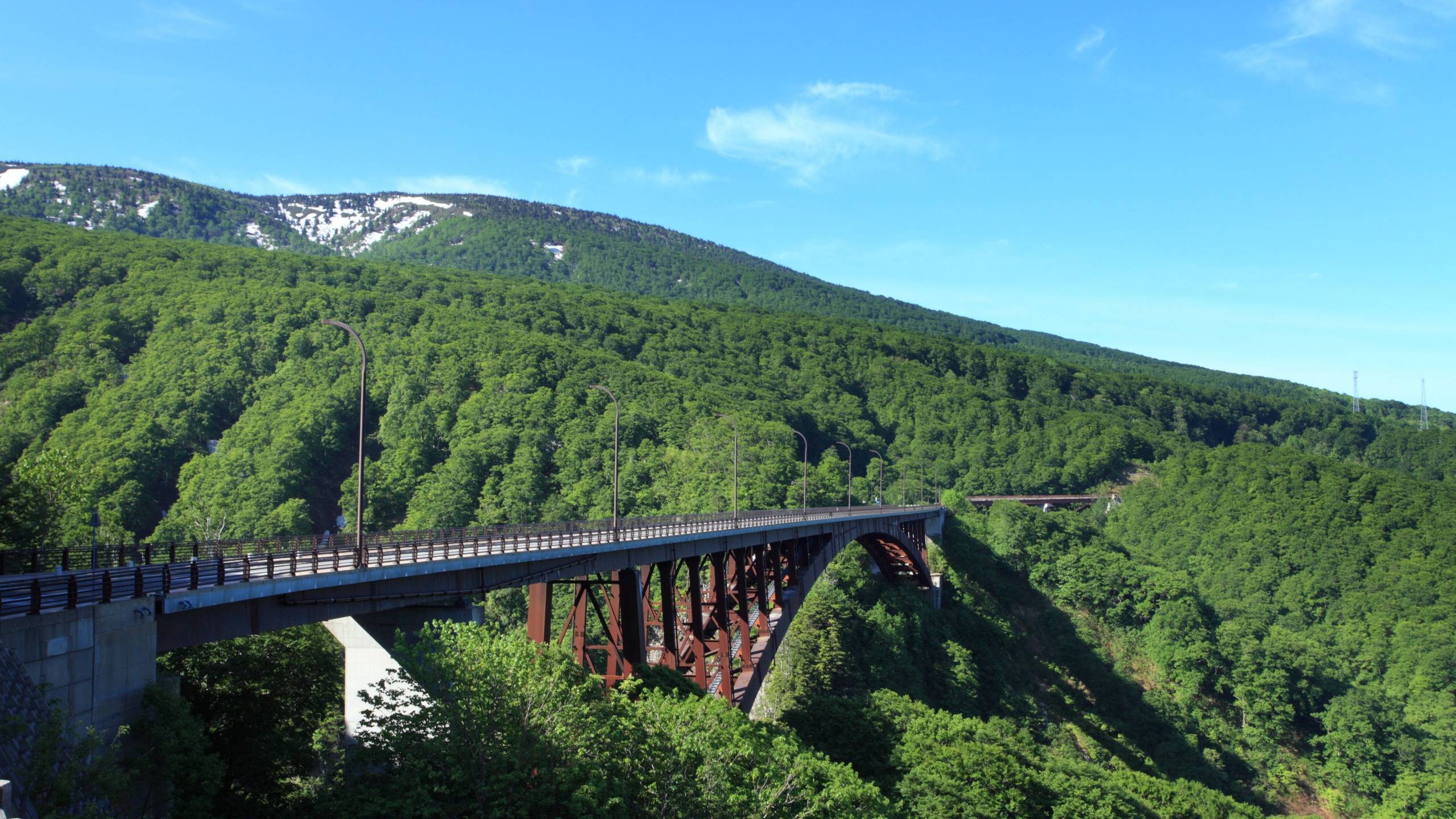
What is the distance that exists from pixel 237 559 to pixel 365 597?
274 centimetres

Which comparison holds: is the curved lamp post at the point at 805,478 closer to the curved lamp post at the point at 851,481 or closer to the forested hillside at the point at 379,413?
the forested hillside at the point at 379,413

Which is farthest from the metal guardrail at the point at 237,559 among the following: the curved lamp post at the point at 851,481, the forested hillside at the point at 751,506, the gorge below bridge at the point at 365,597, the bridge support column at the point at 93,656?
the curved lamp post at the point at 851,481

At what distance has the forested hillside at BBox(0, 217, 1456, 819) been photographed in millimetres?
23234

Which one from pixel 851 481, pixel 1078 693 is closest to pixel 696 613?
pixel 1078 693

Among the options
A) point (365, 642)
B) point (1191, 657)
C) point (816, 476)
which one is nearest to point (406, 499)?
point (816, 476)

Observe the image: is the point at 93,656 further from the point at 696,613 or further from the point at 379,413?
the point at 379,413

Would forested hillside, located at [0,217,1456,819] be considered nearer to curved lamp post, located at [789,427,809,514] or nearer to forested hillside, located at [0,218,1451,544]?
forested hillside, located at [0,218,1451,544]

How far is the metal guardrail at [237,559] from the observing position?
15.6m

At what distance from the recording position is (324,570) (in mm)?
20703

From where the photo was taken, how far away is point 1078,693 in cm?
8100

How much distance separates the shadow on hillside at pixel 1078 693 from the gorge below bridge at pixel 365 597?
36.4 meters

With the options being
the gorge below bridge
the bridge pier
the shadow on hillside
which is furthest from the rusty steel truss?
the shadow on hillside

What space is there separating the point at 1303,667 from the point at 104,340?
395 ft

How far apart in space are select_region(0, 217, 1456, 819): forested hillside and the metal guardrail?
8.22 feet
